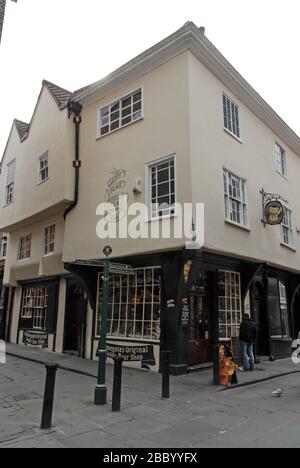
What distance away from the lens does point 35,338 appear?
52.4ft

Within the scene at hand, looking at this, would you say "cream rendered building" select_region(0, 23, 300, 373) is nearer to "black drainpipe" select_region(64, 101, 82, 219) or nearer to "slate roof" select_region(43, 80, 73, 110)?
"black drainpipe" select_region(64, 101, 82, 219)

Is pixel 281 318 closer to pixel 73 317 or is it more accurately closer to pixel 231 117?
pixel 231 117

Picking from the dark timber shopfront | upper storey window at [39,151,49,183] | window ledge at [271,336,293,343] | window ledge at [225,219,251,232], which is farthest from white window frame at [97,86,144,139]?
window ledge at [271,336,293,343]

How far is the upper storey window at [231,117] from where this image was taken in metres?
12.7

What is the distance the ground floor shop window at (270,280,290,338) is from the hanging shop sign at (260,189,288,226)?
3409mm

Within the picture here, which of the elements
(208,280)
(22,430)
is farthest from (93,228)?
(22,430)

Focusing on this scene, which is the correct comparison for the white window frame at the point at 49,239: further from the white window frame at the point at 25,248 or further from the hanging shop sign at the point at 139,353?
the hanging shop sign at the point at 139,353

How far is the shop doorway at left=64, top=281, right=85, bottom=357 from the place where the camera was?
14250 mm

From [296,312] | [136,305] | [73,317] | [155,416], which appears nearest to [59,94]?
[73,317]

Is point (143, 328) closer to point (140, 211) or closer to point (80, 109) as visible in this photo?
point (140, 211)

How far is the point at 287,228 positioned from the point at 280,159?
3.12 metres

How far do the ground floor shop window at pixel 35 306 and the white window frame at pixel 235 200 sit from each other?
887 centimetres

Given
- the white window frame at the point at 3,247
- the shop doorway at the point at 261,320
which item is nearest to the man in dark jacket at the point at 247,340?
the shop doorway at the point at 261,320

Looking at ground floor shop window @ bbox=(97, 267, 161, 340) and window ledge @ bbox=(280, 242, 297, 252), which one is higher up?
window ledge @ bbox=(280, 242, 297, 252)
